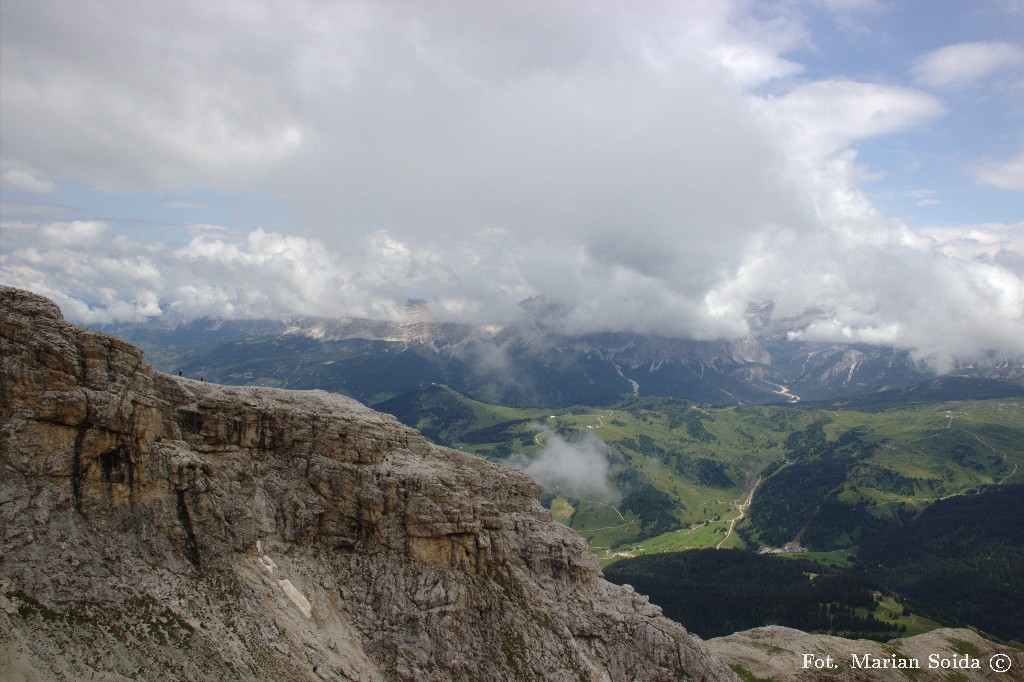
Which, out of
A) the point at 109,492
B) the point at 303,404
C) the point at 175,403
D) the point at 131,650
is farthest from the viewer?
the point at 303,404

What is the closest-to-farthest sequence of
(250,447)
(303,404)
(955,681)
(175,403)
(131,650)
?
1. (131,650)
2. (175,403)
3. (250,447)
4. (303,404)
5. (955,681)

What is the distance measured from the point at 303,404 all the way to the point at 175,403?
54.8 feet

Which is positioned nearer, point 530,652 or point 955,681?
point 530,652

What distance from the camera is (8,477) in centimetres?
5856

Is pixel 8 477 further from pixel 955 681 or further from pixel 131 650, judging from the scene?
pixel 955 681

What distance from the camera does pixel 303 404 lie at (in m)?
85.5

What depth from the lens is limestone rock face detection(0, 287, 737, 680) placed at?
57094 mm

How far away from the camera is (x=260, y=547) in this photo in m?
73.3

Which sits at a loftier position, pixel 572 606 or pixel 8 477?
pixel 8 477

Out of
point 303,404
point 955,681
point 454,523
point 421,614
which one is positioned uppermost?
point 303,404

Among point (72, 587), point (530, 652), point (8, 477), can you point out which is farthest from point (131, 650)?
point (530, 652)

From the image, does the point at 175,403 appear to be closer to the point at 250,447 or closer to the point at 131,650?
the point at 250,447

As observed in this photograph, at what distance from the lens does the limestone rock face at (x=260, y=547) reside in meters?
57.1

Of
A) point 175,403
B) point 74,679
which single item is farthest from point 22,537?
point 175,403
